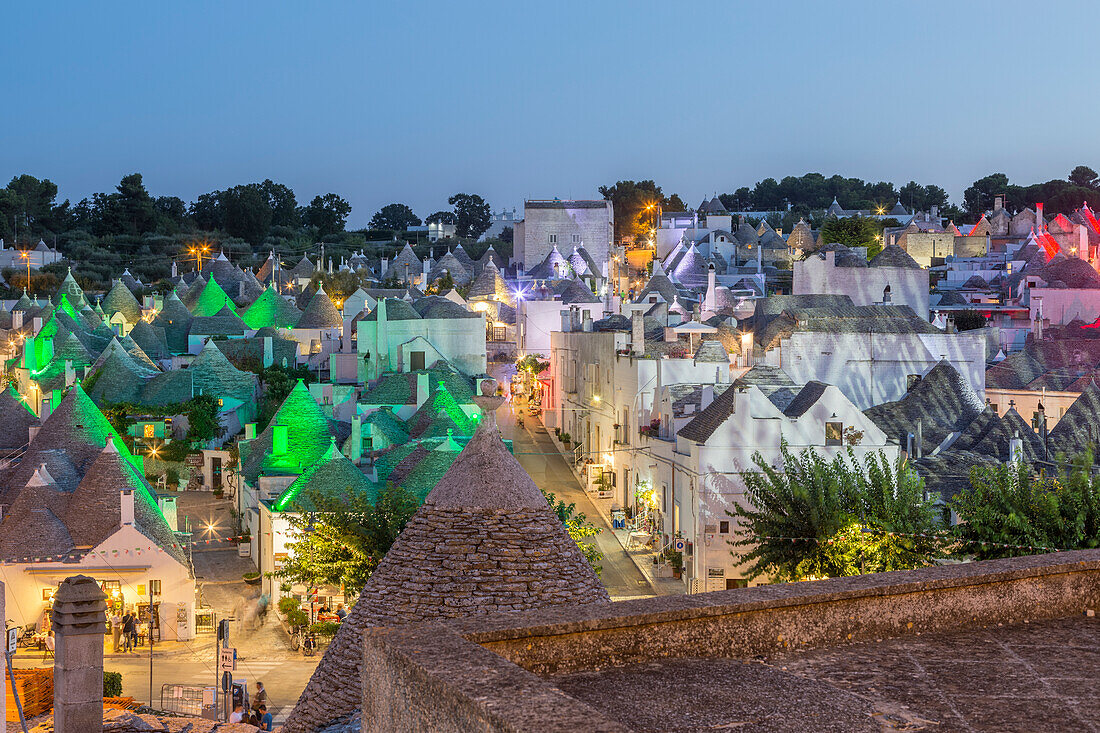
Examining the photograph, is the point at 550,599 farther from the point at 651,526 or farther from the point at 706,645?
the point at 651,526

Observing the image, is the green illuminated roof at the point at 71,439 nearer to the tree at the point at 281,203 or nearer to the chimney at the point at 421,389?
the chimney at the point at 421,389

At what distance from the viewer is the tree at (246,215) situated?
396ft

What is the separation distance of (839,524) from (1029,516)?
3016mm

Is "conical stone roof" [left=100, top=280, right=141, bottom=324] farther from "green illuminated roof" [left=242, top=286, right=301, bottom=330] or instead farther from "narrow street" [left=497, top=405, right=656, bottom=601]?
"narrow street" [left=497, top=405, right=656, bottom=601]

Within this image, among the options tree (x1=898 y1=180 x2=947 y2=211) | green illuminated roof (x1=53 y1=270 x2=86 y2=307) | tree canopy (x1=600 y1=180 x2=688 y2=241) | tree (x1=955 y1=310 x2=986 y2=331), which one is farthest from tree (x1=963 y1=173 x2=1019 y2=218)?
green illuminated roof (x1=53 y1=270 x2=86 y2=307)

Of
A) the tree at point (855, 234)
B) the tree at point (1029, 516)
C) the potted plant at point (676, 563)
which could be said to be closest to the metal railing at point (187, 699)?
the potted plant at point (676, 563)

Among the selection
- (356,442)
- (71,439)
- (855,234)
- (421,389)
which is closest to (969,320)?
(855,234)

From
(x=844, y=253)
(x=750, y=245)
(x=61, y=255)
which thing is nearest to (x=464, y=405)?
(x=844, y=253)

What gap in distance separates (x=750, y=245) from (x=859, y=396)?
150 ft

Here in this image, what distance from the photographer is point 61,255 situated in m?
102

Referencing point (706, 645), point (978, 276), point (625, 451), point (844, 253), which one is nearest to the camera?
point (706, 645)

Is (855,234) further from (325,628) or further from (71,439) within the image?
(325,628)

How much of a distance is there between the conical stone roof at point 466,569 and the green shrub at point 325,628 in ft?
46.3

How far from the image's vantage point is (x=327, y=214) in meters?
131
